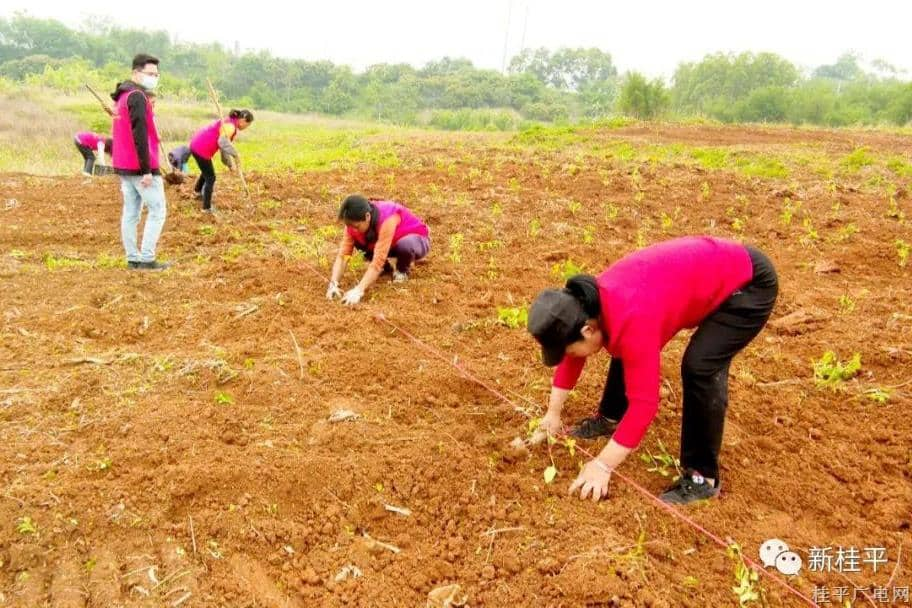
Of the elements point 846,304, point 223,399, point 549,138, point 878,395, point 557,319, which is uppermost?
point 549,138

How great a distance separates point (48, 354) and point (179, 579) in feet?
7.06

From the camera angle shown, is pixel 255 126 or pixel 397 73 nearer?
pixel 255 126

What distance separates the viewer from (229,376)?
3438mm

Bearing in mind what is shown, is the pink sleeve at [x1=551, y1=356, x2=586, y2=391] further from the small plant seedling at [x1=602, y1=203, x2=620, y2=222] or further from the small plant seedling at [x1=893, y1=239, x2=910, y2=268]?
the small plant seedling at [x1=602, y1=203, x2=620, y2=222]

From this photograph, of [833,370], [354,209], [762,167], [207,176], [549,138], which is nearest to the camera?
[833,370]

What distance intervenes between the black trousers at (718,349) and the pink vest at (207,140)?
243 inches

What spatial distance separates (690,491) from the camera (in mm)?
2607

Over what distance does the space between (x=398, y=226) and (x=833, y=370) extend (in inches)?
125

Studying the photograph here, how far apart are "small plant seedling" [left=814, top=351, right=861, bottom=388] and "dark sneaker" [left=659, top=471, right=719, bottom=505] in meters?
1.40

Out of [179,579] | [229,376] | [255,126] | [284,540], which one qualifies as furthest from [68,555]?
[255,126]

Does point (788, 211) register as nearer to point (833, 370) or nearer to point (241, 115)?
point (833, 370)

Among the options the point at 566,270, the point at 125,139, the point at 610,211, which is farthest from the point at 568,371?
the point at 610,211

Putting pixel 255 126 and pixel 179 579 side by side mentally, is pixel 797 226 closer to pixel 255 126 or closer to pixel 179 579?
pixel 179 579

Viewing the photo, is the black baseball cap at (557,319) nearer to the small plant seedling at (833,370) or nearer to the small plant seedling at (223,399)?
the small plant seedling at (223,399)
